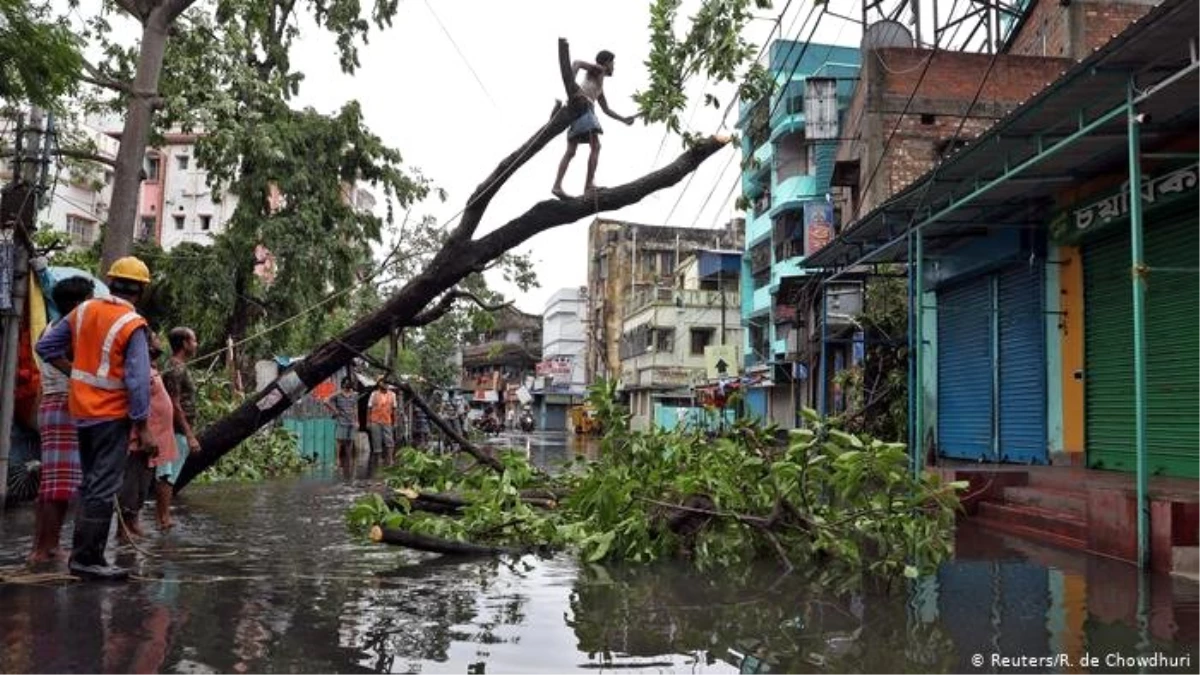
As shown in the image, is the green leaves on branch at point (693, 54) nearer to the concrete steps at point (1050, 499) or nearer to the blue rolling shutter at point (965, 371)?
the concrete steps at point (1050, 499)

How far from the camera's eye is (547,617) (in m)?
4.98

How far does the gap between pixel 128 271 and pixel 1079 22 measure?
20.6 m

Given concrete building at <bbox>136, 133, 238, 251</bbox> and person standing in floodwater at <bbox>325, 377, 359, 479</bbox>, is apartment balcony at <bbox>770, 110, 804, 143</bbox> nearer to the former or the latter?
person standing in floodwater at <bbox>325, 377, 359, 479</bbox>

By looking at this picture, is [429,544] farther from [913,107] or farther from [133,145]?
[913,107]

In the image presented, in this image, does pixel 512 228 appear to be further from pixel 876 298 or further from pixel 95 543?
pixel 876 298

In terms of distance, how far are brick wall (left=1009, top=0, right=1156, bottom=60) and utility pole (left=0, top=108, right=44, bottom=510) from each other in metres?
18.8

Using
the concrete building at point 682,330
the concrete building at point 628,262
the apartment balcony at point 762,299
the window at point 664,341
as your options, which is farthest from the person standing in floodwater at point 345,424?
the concrete building at point 628,262

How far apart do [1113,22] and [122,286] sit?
20.6m

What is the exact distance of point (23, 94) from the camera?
26.3ft

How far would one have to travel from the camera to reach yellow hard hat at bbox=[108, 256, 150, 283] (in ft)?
18.8

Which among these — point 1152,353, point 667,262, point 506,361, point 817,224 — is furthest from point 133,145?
point 506,361

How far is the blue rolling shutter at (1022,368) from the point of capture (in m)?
12.0

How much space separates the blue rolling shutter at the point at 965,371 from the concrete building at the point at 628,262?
44.2 metres

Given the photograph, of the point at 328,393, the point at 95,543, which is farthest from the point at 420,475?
the point at 328,393
